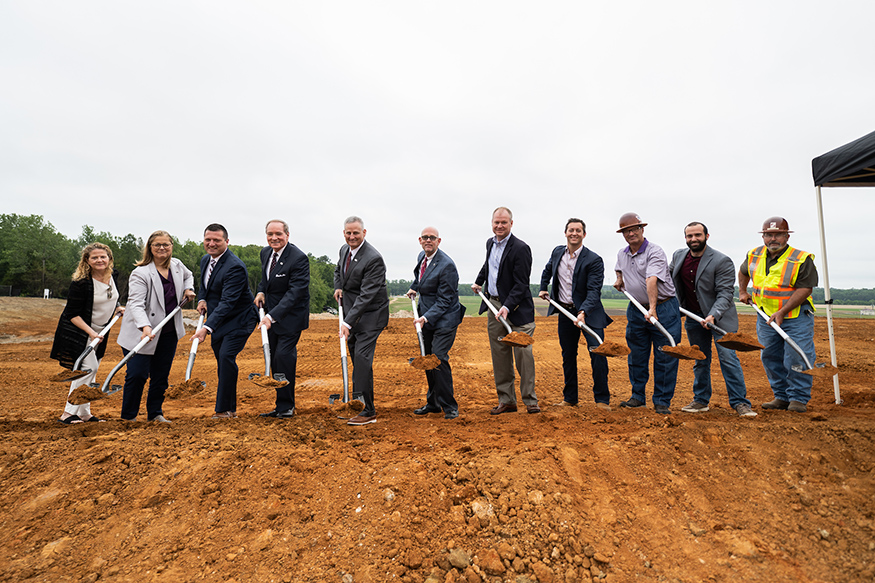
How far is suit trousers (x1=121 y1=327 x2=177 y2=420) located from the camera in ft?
15.9

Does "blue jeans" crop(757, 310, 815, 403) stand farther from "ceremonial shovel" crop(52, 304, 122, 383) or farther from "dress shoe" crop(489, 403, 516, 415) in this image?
"ceremonial shovel" crop(52, 304, 122, 383)

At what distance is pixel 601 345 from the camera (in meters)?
5.02

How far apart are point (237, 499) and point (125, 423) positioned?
7.53 feet

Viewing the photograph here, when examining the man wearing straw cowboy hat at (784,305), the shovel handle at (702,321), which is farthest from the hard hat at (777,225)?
the shovel handle at (702,321)

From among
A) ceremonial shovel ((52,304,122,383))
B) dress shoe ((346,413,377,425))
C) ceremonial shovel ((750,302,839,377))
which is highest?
ceremonial shovel ((52,304,122,383))

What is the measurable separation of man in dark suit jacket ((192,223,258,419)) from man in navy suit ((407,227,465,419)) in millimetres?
2020

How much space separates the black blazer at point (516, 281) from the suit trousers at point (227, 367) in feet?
9.90

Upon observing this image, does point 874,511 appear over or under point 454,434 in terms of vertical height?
under

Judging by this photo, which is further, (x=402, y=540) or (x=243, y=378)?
(x=243, y=378)

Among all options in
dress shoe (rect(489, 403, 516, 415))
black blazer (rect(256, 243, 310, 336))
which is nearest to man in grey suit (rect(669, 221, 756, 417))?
dress shoe (rect(489, 403, 516, 415))

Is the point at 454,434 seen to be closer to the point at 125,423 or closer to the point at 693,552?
the point at 693,552

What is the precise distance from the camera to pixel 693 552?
2.66m

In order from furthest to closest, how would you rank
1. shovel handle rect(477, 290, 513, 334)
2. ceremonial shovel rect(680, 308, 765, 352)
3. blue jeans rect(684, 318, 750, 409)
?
1. shovel handle rect(477, 290, 513, 334)
2. blue jeans rect(684, 318, 750, 409)
3. ceremonial shovel rect(680, 308, 765, 352)

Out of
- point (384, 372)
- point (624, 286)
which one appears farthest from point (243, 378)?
point (624, 286)
